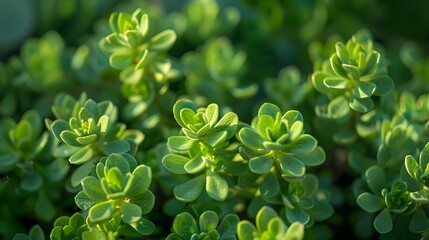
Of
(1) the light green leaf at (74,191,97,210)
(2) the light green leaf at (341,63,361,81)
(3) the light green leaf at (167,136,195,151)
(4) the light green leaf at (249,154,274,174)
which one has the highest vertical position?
(2) the light green leaf at (341,63,361,81)

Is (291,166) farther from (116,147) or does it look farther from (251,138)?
(116,147)

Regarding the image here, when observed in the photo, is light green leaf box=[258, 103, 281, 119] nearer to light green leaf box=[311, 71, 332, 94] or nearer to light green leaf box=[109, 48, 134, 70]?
light green leaf box=[311, 71, 332, 94]

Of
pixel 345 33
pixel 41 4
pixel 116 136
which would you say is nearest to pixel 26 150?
pixel 116 136

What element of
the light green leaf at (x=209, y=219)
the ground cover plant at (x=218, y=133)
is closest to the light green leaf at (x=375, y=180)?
the ground cover plant at (x=218, y=133)

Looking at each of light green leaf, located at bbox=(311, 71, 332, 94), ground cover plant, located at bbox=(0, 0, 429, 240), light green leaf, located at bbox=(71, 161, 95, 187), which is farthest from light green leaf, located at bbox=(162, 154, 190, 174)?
light green leaf, located at bbox=(311, 71, 332, 94)

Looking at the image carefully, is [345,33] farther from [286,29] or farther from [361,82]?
[361,82]

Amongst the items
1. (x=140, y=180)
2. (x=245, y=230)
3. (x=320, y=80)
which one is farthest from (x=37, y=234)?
(x=320, y=80)

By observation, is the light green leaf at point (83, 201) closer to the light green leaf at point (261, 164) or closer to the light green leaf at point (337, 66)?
the light green leaf at point (261, 164)

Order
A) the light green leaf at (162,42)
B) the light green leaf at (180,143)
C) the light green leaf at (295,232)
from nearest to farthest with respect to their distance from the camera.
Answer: the light green leaf at (295,232) < the light green leaf at (180,143) < the light green leaf at (162,42)
